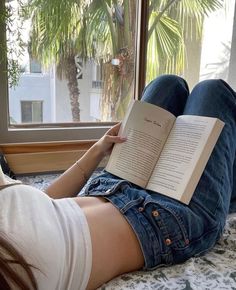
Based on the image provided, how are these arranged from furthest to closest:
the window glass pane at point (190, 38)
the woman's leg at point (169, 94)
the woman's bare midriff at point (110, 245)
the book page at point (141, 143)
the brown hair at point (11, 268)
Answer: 1. the window glass pane at point (190, 38)
2. the woman's leg at point (169, 94)
3. the book page at point (141, 143)
4. the woman's bare midriff at point (110, 245)
5. the brown hair at point (11, 268)

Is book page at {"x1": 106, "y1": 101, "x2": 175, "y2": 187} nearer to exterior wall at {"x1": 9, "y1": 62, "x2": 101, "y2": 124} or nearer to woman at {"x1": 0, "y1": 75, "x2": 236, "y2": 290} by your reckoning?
woman at {"x1": 0, "y1": 75, "x2": 236, "y2": 290}

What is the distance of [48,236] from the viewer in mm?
584

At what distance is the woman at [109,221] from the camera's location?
22.0 inches

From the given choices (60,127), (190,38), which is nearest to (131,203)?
(60,127)

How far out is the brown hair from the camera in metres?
0.51

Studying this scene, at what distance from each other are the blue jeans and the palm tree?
0.66 metres

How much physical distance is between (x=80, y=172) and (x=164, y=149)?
24 centimetres

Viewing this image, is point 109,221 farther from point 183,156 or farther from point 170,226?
point 183,156

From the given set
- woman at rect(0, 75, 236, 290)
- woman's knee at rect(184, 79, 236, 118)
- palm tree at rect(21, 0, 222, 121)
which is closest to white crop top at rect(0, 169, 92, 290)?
woman at rect(0, 75, 236, 290)

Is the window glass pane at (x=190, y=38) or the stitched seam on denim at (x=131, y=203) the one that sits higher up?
the window glass pane at (x=190, y=38)

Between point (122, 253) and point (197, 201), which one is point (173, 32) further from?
point (122, 253)

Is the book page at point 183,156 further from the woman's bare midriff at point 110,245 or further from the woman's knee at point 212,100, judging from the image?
the woman's bare midriff at point 110,245

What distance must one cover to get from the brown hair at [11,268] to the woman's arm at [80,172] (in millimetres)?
346

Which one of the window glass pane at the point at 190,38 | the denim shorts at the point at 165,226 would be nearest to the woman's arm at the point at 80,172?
the denim shorts at the point at 165,226
